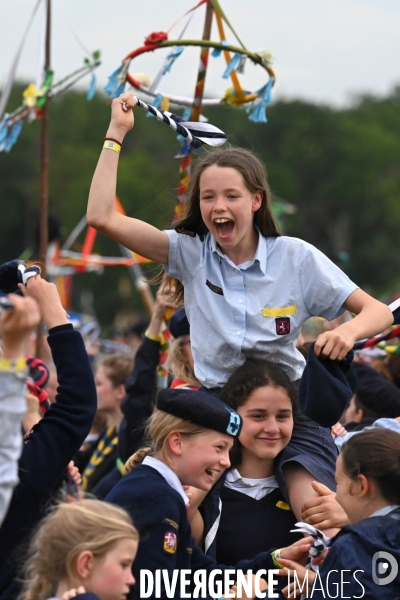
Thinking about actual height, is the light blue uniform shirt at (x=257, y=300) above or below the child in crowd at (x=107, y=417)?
above

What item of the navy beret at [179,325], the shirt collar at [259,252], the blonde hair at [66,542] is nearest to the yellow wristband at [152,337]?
the navy beret at [179,325]

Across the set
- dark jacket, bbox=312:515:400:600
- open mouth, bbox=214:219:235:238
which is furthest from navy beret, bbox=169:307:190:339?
dark jacket, bbox=312:515:400:600

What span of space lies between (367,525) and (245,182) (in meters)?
1.62

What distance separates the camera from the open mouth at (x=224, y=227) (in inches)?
182

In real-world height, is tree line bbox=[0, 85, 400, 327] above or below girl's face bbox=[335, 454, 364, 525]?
above

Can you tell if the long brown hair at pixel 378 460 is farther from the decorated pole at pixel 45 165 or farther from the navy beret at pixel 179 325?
the decorated pole at pixel 45 165

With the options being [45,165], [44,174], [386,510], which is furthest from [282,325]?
[45,165]

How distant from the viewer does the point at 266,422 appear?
4.50 m

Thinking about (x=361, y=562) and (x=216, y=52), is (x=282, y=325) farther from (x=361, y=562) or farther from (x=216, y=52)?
(x=216, y=52)

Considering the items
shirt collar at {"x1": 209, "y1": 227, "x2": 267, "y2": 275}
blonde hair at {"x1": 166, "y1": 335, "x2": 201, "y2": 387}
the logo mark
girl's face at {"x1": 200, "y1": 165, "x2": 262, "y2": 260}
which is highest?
girl's face at {"x1": 200, "y1": 165, "x2": 262, "y2": 260}

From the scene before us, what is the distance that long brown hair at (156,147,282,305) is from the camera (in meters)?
4.70

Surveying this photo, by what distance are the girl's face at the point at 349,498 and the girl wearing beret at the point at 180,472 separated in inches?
7.3

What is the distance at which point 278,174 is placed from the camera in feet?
242

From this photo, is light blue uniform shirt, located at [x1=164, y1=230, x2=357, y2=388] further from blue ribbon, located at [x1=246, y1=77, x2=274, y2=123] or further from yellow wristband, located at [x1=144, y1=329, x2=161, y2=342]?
blue ribbon, located at [x1=246, y1=77, x2=274, y2=123]
